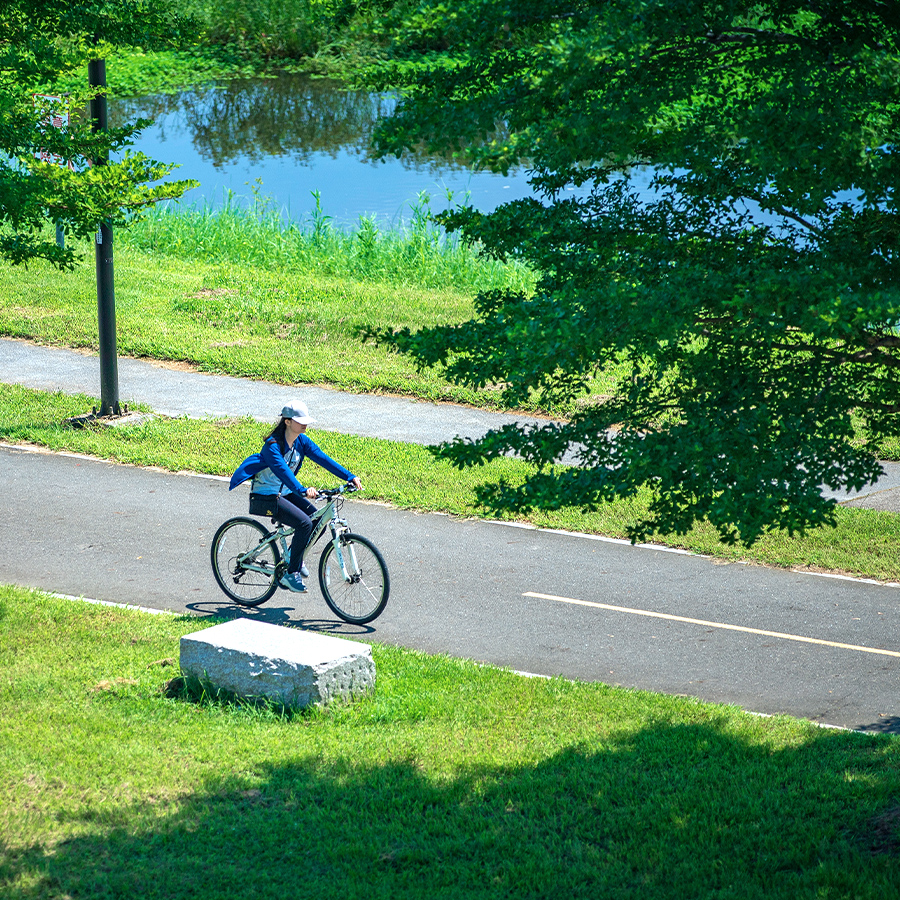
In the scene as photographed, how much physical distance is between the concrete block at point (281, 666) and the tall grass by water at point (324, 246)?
51.1 ft

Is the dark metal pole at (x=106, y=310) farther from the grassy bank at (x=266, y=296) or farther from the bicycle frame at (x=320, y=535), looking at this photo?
the bicycle frame at (x=320, y=535)

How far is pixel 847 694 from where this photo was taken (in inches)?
362

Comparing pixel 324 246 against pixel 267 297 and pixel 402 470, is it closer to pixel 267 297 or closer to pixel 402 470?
pixel 267 297

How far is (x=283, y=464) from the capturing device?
1017 cm

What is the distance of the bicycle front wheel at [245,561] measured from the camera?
10727 millimetres

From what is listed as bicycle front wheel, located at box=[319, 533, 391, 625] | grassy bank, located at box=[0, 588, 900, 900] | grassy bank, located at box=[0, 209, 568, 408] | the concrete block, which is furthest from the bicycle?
grassy bank, located at box=[0, 209, 568, 408]

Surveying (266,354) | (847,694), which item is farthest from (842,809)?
(266,354)

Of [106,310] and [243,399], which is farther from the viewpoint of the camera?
[243,399]

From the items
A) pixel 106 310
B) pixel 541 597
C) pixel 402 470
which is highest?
pixel 106 310

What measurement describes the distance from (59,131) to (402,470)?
562 cm

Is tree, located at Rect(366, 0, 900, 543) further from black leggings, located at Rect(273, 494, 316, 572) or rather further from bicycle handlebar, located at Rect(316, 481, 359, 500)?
black leggings, located at Rect(273, 494, 316, 572)

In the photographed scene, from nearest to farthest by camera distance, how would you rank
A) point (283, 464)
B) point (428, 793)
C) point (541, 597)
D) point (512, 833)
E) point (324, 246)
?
1. point (512, 833)
2. point (428, 793)
3. point (283, 464)
4. point (541, 597)
5. point (324, 246)

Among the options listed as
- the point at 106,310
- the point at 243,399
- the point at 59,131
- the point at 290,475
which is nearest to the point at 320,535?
the point at 290,475

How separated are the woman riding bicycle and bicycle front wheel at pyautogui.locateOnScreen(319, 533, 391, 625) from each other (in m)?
0.27
